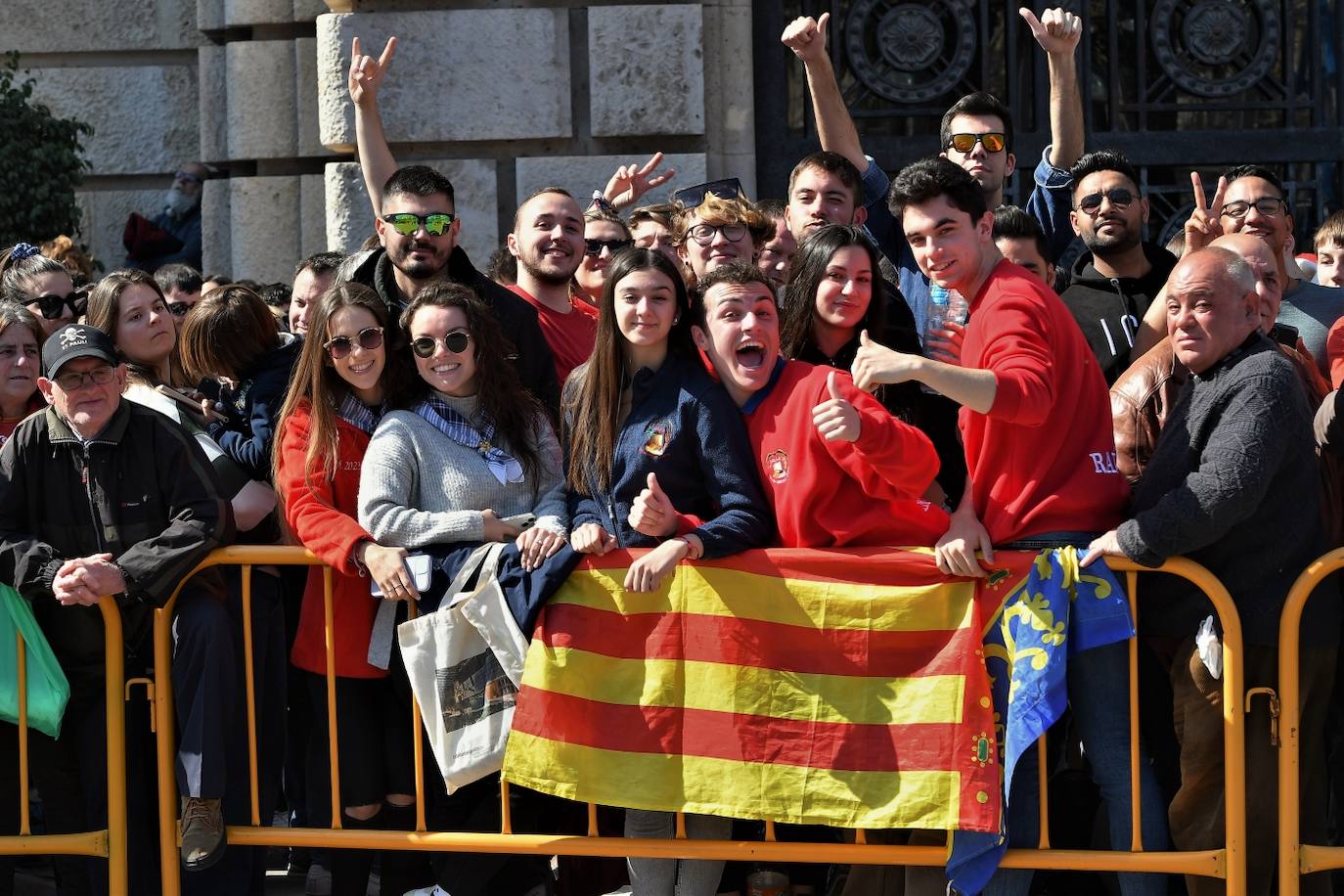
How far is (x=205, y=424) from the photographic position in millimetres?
5461

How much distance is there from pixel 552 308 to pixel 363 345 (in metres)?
1.03

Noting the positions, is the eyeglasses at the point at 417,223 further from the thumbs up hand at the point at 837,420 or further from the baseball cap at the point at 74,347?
the thumbs up hand at the point at 837,420

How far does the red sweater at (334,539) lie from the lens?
4.74 metres

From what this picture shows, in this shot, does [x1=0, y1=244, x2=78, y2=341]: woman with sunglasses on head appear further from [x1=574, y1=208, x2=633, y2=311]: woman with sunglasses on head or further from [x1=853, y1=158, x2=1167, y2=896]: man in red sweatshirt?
[x1=853, y1=158, x2=1167, y2=896]: man in red sweatshirt

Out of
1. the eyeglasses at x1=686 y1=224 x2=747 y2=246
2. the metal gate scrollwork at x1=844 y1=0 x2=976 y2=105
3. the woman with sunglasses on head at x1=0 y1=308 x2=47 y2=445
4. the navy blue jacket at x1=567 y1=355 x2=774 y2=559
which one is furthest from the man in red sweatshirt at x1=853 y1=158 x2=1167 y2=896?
the metal gate scrollwork at x1=844 y1=0 x2=976 y2=105

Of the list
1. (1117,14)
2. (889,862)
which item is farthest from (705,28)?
(889,862)

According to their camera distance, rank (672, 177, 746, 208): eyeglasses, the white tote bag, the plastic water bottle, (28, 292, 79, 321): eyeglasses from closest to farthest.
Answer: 1. the white tote bag
2. the plastic water bottle
3. (28, 292, 79, 321): eyeglasses
4. (672, 177, 746, 208): eyeglasses

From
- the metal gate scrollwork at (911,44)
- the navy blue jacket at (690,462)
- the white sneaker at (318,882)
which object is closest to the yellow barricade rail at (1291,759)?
the navy blue jacket at (690,462)

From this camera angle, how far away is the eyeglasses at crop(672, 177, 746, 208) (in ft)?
20.3

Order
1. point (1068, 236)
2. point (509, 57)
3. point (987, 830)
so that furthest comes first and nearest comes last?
point (509, 57) → point (1068, 236) → point (987, 830)

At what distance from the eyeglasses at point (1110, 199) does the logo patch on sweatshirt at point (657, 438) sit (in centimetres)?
199

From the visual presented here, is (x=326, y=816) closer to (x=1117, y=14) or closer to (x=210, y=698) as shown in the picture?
(x=210, y=698)

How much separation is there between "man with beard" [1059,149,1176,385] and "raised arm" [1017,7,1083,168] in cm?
38

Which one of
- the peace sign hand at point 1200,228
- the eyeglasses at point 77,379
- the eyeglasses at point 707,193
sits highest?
the eyeglasses at point 707,193
